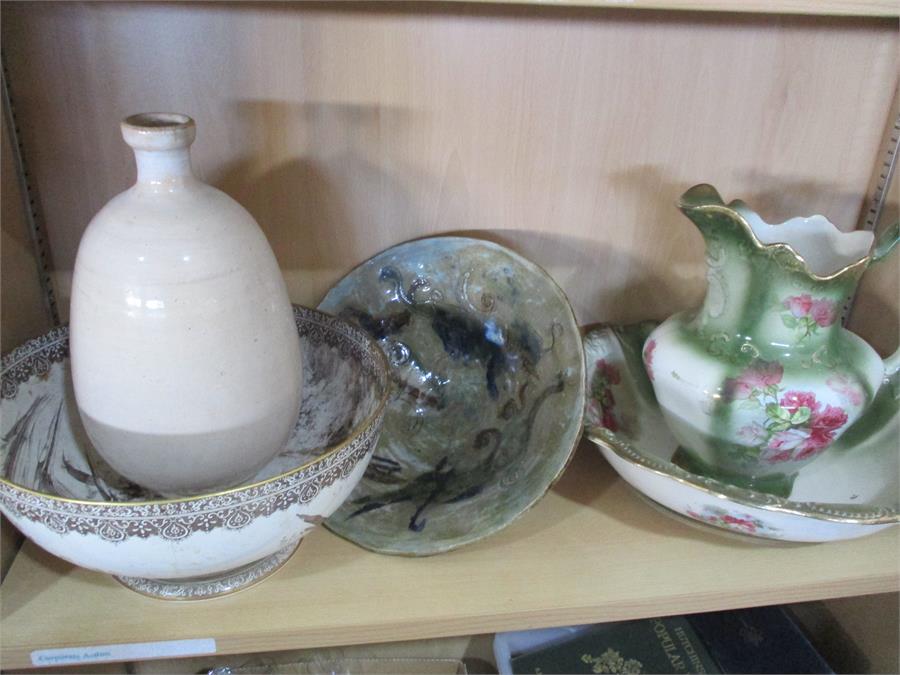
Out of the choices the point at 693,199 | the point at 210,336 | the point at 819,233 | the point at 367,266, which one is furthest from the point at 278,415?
the point at 819,233

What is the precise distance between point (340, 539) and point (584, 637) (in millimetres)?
270

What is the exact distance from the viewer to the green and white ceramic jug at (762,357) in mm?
494

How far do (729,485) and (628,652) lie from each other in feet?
0.76

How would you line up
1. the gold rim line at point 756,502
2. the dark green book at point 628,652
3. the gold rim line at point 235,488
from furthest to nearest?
the dark green book at point 628,652
the gold rim line at point 756,502
the gold rim line at point 235,488

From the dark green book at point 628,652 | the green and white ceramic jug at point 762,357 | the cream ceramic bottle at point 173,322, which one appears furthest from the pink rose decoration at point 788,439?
the cream ceramic bottle at point 173,322

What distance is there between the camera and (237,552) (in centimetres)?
40

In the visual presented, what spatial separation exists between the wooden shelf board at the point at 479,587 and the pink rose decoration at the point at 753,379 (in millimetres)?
110

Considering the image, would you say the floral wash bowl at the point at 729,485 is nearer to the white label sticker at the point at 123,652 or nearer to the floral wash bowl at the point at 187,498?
the floral wash bowl at the point at 187,498

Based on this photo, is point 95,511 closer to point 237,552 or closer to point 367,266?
point 237,552

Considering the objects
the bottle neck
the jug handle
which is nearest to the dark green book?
the jug handle

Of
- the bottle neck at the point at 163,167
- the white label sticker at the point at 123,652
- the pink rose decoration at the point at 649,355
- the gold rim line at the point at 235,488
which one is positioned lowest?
the white label sticker at the point at 123,652

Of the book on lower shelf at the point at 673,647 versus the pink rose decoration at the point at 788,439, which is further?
the book on lower shelf at the point at 673,647

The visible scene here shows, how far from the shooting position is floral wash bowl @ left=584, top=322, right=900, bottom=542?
→ 0.48 meters

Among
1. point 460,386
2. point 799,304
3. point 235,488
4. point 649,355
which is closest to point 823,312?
point 799,304
